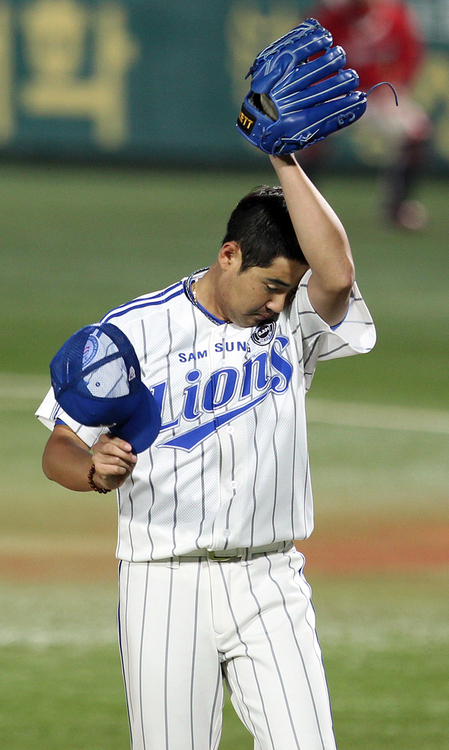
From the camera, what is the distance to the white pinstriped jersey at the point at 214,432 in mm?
3076

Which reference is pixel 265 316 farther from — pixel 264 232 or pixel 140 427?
pixel 140 427

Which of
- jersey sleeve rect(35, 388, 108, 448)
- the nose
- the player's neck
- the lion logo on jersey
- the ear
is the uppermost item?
the ear

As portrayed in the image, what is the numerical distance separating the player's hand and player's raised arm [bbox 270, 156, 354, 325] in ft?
2.17

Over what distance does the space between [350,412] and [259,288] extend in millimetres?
5747

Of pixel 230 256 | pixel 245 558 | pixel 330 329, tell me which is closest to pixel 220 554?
pixel 245 558

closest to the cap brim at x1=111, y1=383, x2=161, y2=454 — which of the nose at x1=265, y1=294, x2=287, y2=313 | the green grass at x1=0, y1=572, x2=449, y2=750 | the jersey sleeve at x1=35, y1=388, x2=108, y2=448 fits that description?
the jersey sleeve at x1=35, y1=388, x2=108, y2=448

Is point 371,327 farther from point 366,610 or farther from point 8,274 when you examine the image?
point 8,274

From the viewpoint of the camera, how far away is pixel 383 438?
8141 millimetres

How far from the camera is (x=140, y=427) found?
2.89 meters

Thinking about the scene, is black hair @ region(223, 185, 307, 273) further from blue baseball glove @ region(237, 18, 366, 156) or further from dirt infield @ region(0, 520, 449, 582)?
dirt infield @ region(0, 520, 449, 582)

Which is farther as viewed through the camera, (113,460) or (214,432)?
(214,432)

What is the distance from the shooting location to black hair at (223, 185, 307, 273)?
3.04 metres

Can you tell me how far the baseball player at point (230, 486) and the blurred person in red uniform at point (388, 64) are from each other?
1307cm

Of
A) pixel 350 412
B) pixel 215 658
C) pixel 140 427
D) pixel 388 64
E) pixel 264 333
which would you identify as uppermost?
pixel 388 64
